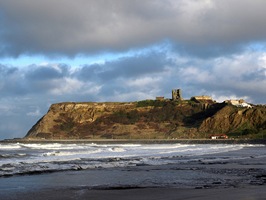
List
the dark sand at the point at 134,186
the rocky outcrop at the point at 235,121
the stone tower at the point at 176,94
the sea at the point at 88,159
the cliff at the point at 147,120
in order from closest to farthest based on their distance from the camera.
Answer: the dark sand at the point at 134,186, the sea at the point at 88,159, the rocky outcrop at the point at 235,121, the cliff at the point at 147,120, the stone tower at the point at 176,94

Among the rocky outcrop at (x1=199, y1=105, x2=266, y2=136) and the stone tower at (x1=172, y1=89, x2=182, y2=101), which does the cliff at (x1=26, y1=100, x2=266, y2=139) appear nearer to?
the rocky outcrop at (x1=199, y1=105, x2=266, y2=136)

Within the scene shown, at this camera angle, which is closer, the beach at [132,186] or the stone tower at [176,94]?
the beach at [132,186]

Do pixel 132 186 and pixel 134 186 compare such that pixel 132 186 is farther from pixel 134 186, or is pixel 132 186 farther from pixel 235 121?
pixel 235 121

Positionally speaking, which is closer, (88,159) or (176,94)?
(88,159)

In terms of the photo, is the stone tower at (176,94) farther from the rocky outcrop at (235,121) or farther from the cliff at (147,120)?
the rocky outcrop at (235,121)

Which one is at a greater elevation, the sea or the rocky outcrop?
the rocky outcrop

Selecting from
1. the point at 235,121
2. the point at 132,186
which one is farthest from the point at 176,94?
the point at 132,186

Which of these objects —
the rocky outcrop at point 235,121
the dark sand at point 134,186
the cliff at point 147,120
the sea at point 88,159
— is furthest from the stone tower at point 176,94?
the dark sand at point 134,186

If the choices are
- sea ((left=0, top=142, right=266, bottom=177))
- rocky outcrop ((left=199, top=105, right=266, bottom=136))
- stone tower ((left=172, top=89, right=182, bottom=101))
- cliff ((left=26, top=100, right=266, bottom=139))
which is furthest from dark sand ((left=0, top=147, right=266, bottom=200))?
stone tower ((left=172, top=89, right=182, bottom=101))

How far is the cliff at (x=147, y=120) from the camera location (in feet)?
368

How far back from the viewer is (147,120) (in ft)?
420

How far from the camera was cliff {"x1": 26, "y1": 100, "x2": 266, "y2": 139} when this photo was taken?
112 meters

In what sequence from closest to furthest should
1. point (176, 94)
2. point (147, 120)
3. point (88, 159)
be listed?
point (88, 159)
point (147, 120)
point (176, 94)

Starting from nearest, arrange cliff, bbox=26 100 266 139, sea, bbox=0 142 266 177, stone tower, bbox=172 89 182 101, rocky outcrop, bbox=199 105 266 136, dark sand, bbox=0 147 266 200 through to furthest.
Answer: dark sand, bbox=0 147 266 200, sea, bbox=0 142 266 177, rocky outcrop, bbox=199 105 266 136, cliff, bbox=26 100 266 139, stone tower, bbox=172 89 182 101
